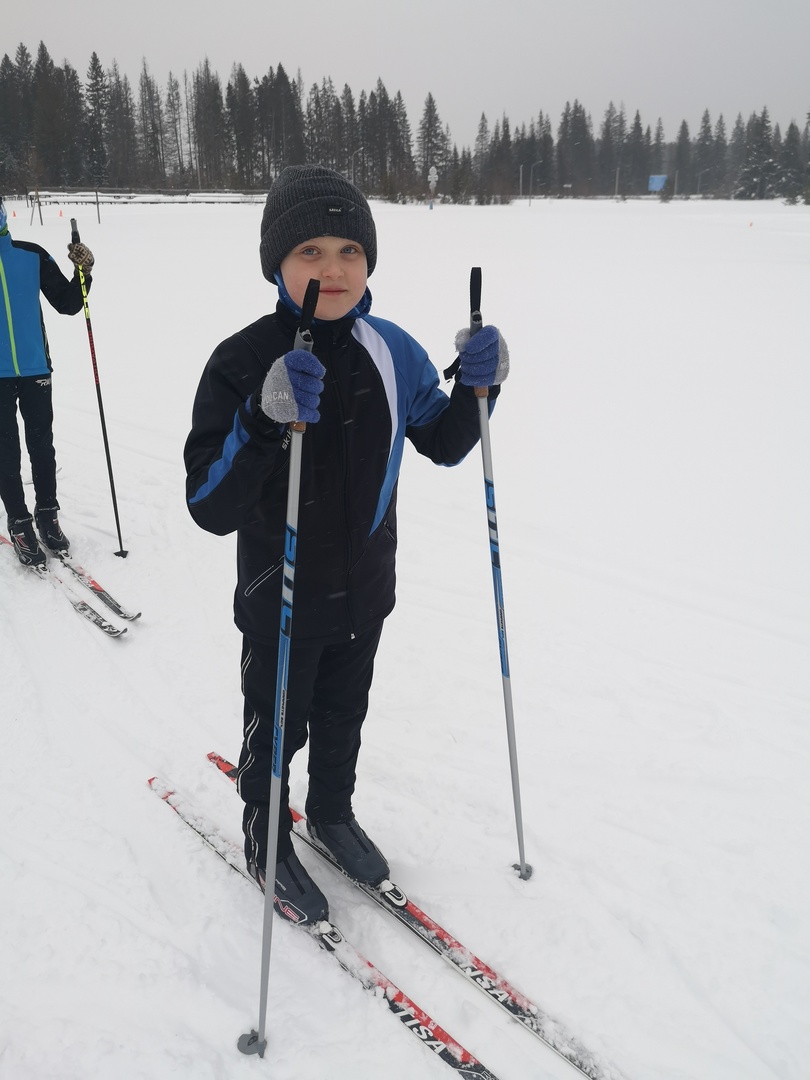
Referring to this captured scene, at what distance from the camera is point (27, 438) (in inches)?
176

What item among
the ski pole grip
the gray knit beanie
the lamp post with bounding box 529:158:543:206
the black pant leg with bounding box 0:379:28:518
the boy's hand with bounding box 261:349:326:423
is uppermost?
the lamp post with bounding box 529:158:543:206

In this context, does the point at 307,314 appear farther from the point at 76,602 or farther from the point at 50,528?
the point at 50,528

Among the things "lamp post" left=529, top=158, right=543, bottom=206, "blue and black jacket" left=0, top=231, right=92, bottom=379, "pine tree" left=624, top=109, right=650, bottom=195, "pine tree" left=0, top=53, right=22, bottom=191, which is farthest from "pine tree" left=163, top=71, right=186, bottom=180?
"blue and black jacket" left=0, top=231, right=92, bottom=379

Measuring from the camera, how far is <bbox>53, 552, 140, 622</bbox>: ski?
3.97 metres

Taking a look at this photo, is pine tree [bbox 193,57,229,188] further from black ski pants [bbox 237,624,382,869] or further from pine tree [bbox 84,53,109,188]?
black ski pants [bbox 237,624,382,869]

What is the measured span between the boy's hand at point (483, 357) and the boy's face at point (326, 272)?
0.39 meters

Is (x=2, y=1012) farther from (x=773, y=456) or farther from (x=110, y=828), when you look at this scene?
(x=773, y=456)

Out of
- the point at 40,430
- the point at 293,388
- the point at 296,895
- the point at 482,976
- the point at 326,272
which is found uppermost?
the point at 326,272

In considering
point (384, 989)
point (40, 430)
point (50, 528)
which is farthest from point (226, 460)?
point (50, 528)

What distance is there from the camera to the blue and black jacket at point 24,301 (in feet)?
13.4

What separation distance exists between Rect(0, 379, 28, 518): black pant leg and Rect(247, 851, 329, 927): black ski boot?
3.30 meters

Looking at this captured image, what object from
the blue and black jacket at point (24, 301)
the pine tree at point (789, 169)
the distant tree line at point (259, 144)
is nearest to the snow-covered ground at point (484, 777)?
the blue and black jacket at point (24, 301)

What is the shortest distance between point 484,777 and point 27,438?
11.6ft

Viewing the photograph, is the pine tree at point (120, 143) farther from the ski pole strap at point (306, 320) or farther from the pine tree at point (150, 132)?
the ski pole strap at point (306, 320)
